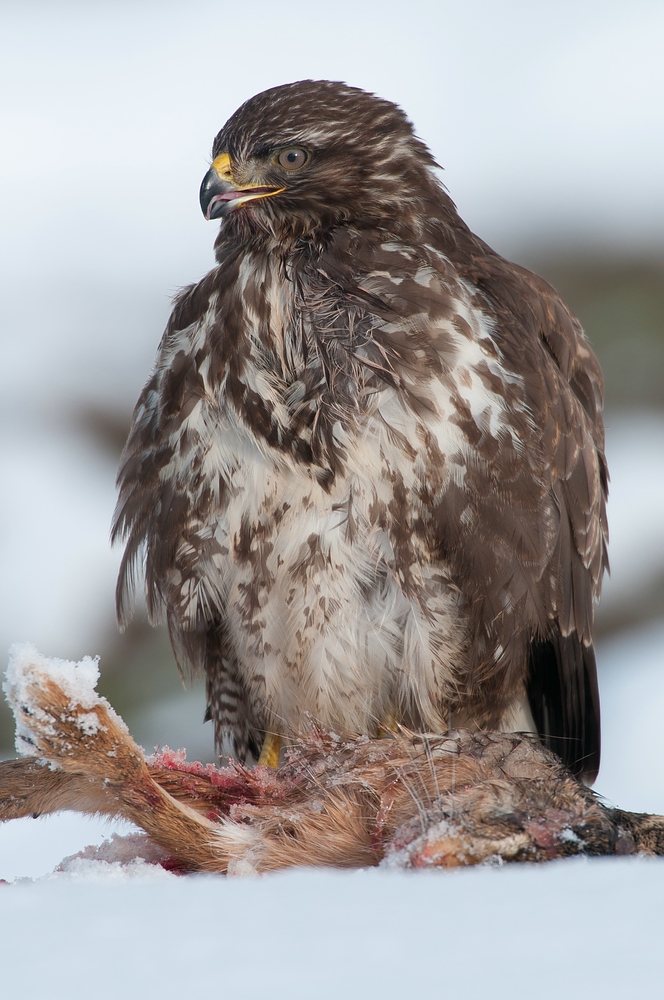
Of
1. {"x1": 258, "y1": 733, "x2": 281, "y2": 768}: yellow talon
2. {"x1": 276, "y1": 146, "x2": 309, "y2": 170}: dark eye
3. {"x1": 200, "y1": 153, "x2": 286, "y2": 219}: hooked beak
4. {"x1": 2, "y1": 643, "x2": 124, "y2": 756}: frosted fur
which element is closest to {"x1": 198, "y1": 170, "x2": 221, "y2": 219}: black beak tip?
{"x1": 200, "y1": 153, "x2": 286, "y2": 219}: hooked beak

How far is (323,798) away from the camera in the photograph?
1604mm

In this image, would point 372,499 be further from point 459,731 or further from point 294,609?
point 459,731

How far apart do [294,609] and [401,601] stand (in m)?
0.22

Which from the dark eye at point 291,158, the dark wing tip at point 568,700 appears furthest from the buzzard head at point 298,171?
the dark wing tip at point 568,700

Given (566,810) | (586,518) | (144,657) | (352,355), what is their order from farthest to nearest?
(144,657), (586,518), (352,355), (566,810)

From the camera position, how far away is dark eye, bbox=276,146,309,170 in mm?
2209

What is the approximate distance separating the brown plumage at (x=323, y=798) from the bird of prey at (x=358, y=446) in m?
0.49

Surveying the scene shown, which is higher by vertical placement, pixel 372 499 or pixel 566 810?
pixel 372 499

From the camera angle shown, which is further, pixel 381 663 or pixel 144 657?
pixel 144 657

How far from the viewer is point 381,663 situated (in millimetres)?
2287

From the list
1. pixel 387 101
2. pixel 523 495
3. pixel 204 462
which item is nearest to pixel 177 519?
pixel 204 462

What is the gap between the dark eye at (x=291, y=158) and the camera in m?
2.21

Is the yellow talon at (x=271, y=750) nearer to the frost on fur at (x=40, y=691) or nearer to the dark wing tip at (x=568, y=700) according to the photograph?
the dark wing tip at (x=568, y=700)

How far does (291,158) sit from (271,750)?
1.30 meters
